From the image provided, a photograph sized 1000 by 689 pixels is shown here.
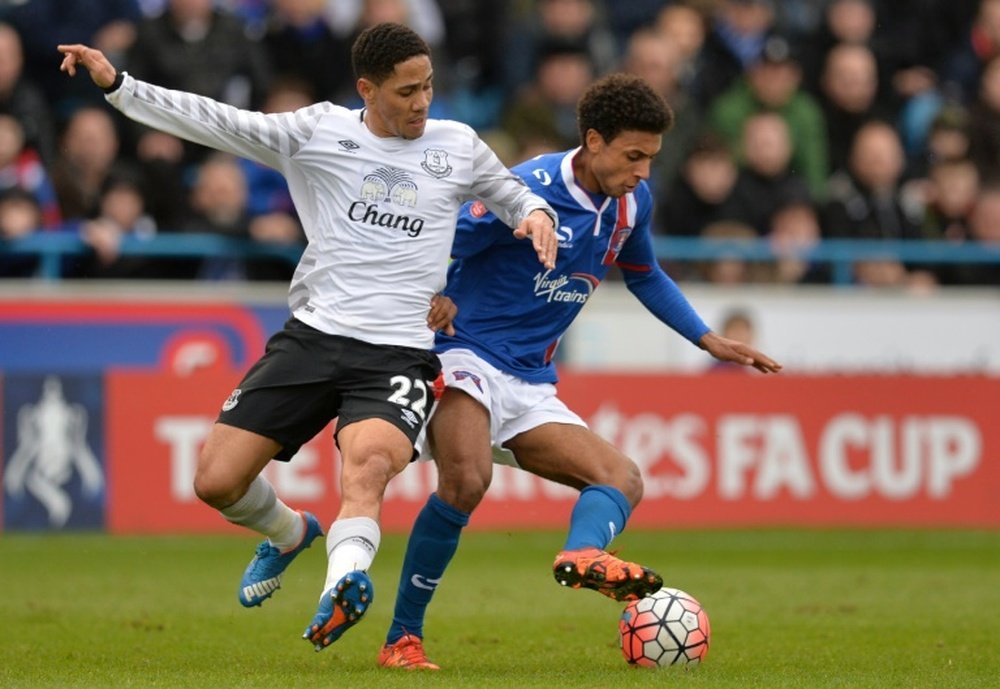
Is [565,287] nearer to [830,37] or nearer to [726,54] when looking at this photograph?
[726,54]

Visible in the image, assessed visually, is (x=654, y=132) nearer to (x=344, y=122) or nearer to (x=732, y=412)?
(x=344, y=122)

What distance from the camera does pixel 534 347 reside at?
26.0 ft

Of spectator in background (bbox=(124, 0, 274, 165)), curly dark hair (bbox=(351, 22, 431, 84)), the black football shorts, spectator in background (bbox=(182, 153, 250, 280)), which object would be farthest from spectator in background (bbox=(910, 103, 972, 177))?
the black football shorts

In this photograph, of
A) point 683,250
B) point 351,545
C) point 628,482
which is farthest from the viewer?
point 683,250

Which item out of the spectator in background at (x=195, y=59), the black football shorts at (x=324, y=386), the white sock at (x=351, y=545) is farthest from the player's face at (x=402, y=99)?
the spectator in background at (x=195, y=59)

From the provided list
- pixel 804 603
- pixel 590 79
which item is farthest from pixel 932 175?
pixel 804 603

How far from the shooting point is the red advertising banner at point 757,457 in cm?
1426

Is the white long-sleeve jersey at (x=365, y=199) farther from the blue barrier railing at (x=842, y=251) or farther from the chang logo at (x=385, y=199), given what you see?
the blue barrier railing at (x=842, y=251)

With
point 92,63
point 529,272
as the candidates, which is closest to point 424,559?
point 529,272

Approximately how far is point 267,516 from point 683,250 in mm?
8575

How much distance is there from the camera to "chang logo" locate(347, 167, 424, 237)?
7.38 m

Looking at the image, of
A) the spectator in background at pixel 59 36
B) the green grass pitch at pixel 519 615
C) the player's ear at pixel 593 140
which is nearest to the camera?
the green grass pitch at pixel 519 615

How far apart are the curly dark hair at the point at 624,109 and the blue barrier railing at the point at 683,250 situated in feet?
24.3

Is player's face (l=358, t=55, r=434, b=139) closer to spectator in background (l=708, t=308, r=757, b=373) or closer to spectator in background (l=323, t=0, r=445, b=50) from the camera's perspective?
spectator in background (l=323, t=0, r=445, b=50)
